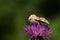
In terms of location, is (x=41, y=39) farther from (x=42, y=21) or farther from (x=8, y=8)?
(x=8, y=8)

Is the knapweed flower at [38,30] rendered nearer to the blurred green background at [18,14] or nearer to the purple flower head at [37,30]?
the purple flower head at [37,30]

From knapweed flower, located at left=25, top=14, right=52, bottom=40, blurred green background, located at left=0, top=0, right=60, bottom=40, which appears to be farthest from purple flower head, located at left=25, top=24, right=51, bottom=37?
blurred green background, located at left=0, top=0, right=60, bottom=40

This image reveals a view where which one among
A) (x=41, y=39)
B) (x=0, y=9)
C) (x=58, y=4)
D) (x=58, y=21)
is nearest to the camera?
(x=41, y=39)

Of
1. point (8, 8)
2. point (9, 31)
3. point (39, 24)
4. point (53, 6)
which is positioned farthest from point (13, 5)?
Answer: point (39, 24)

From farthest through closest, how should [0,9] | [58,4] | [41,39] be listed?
[58,4], [0,9], [41,39]

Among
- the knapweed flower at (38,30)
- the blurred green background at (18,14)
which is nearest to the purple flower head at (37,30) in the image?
the knapweed flower at (38,30)

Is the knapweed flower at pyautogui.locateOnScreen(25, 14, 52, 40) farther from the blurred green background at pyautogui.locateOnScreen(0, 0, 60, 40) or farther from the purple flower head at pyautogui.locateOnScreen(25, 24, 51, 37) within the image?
the blurred green background at pyautogui.locateOnScreen(0, 0, 60, 40)
